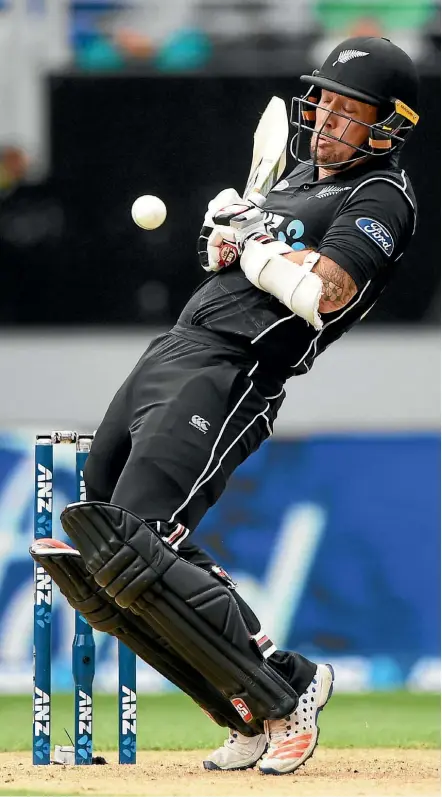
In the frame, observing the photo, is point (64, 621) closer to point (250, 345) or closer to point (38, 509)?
point (38, 509)

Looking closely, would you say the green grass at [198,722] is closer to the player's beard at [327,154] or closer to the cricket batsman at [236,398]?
the cricket batsman at [236,398]

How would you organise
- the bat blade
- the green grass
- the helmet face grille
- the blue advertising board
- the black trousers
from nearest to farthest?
the black trousers → the helmet face grille → the bat blade → the green grass → the blue advertising board

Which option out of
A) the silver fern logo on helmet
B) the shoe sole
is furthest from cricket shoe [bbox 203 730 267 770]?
the silver fern logo on helmet

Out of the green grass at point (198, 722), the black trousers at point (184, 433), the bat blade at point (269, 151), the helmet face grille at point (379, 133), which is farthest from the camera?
the green grass at point (198, 722)

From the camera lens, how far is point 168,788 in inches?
130

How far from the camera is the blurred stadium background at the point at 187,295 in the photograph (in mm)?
6574

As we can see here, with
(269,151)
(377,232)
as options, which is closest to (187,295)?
(269,151)

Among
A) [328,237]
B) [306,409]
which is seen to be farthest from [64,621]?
[328,237]

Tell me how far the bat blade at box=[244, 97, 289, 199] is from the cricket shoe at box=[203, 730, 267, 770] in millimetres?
1474

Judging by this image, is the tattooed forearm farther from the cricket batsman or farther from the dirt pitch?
the dirt pitch

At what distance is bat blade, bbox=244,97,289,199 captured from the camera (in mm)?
3672

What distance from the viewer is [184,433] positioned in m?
3.38

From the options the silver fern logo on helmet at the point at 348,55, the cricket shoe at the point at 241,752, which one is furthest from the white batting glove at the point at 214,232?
the cricket shoe at the point at 241,752

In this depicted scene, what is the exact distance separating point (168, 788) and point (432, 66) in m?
5.93
